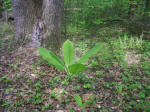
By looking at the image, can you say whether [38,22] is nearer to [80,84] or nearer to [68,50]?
[68,50]

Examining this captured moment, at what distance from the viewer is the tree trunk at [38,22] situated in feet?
9.74

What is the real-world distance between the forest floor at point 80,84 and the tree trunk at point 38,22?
31 cm

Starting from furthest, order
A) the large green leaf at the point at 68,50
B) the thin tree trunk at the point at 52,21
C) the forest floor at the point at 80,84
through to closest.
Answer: the thin tree trunk at the point at 52,21 → the large green leaf at the point at 68,50 → the forest floor at the point at 80,84

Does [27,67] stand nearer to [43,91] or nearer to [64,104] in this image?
[43,91]

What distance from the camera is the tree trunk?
2.97 metres

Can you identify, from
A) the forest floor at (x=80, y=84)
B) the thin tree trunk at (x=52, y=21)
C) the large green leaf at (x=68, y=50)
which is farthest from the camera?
the thin tree trunk at (x=52, y=21)

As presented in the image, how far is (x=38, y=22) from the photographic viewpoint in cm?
305

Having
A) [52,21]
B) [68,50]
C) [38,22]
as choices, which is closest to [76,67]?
[68,50]

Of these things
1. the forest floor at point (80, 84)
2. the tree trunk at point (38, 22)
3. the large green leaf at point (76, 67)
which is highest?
the tree trunk at point (38, 22)

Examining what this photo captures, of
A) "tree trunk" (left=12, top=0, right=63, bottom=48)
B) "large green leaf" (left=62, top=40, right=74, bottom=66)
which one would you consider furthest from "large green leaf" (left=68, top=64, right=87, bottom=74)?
"tree trunk" (left=12, top=0, right=63, bottom=48)

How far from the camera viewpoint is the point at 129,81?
7.39 feet

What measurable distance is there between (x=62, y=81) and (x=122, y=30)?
3283 mm

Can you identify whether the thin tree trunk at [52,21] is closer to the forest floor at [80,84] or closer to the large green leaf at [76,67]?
the forest floor at [80,84]

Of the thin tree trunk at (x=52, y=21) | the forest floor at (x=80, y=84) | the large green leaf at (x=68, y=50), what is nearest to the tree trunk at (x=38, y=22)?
the thin tree trunk at (x=52, y=21)
